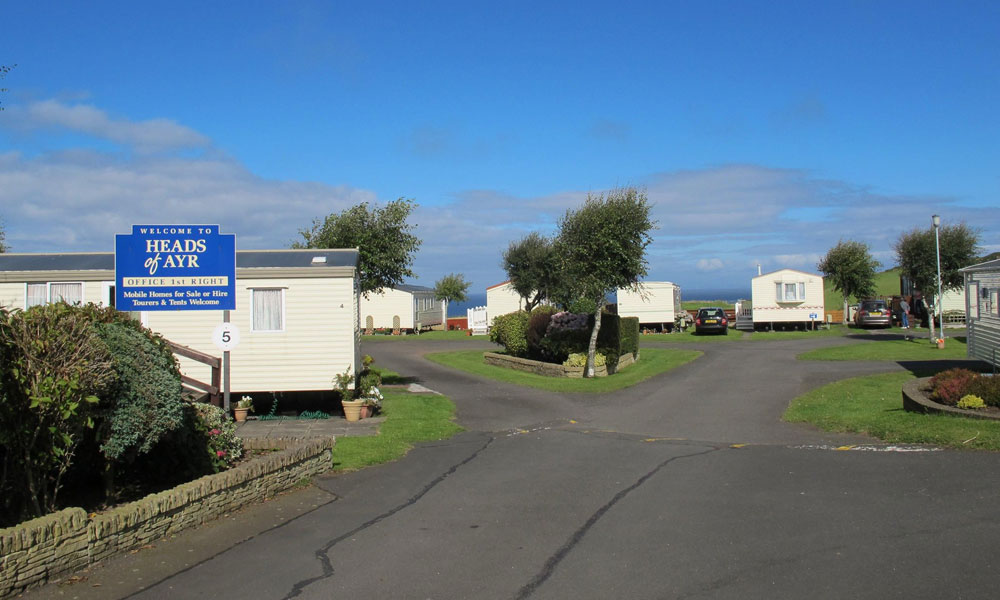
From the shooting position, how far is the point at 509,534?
7000 millimetres

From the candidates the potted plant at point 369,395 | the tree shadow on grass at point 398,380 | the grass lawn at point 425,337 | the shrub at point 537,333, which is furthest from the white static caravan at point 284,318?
the grass lawn at point 425,337

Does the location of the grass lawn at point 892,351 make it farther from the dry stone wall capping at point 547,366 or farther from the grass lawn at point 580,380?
the dry stone wall capping at point 547,366

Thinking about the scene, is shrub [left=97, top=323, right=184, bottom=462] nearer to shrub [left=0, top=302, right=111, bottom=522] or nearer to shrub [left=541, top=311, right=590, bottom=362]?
shrub [left=0, top=302, right=111, bottom=522]

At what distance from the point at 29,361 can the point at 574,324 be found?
70.5ft

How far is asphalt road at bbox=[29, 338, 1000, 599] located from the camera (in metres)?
5.61

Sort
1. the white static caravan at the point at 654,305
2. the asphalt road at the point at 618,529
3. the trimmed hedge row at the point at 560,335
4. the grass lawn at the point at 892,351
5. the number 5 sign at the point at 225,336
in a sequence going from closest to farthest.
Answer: the asphalt road at the point at 618,529 < the number 5 sign at the point at 225,336 < the trimmed hedge row at the point at 560,335 < the grass lawn at the point at 892,351 < the white static caravan at the point at 654,305

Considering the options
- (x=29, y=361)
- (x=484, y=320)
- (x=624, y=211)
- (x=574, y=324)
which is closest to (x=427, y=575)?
(x=29, y=361)

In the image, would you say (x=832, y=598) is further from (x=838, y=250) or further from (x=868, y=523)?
(x=838, y=250)

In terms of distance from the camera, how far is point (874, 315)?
41.1 meters

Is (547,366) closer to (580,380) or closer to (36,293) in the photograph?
(580,380)

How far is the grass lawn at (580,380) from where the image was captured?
21328 mm

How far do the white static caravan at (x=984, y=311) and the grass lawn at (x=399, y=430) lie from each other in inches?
495

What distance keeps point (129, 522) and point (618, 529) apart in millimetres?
4226

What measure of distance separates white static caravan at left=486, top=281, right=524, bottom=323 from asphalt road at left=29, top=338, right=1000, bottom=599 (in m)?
37.4
